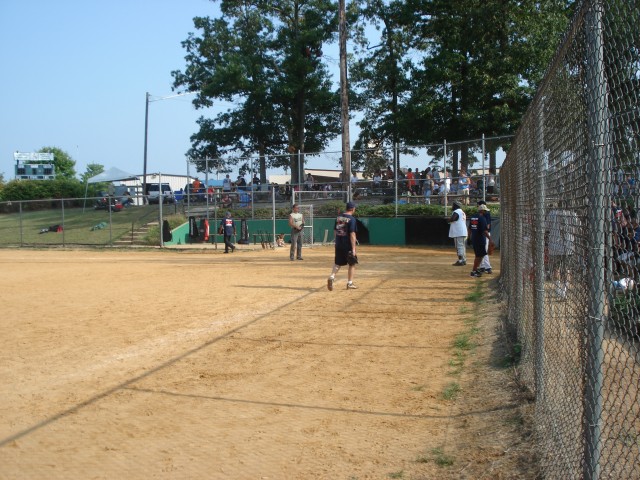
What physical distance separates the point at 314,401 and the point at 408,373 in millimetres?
1328

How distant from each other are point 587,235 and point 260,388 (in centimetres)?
435

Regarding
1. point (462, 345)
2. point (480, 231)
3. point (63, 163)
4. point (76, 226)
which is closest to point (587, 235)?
point (462, 345)

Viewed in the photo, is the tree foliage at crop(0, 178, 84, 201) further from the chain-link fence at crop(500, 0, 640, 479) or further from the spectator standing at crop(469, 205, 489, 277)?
the chain-link fence at crop(500, 0, 640, 479)

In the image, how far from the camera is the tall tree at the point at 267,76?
4128 cm

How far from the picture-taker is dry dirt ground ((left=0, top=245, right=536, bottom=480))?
15.9 ft

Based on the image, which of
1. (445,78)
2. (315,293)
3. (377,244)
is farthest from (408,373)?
(445,78)

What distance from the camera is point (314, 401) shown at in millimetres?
6250

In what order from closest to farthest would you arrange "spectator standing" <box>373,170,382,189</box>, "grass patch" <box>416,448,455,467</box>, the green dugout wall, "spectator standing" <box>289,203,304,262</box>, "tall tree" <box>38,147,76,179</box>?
1. "grass patch" <box>416,448,455,467</box>
2. "spectator standing" <box>289,203,304,262</box>
3. the green dugout wall
4. "spectator standing" <box>373,170,382,189</box>
5. "tall tree" <box>38,147,76,179</box>

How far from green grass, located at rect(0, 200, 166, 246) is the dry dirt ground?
900 inches

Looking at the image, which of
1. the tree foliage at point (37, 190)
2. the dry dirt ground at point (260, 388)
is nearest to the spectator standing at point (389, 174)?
the dry dirt ground at point (260, 388)

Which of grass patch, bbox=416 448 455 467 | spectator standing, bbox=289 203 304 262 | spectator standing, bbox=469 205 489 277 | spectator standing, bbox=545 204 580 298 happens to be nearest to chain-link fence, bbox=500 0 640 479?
spectator standing, bbox=545 204 580 298

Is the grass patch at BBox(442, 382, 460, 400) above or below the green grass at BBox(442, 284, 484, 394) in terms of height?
below

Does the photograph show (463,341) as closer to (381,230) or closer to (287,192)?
(381,230)

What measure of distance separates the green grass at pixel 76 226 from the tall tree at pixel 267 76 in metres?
8.36
